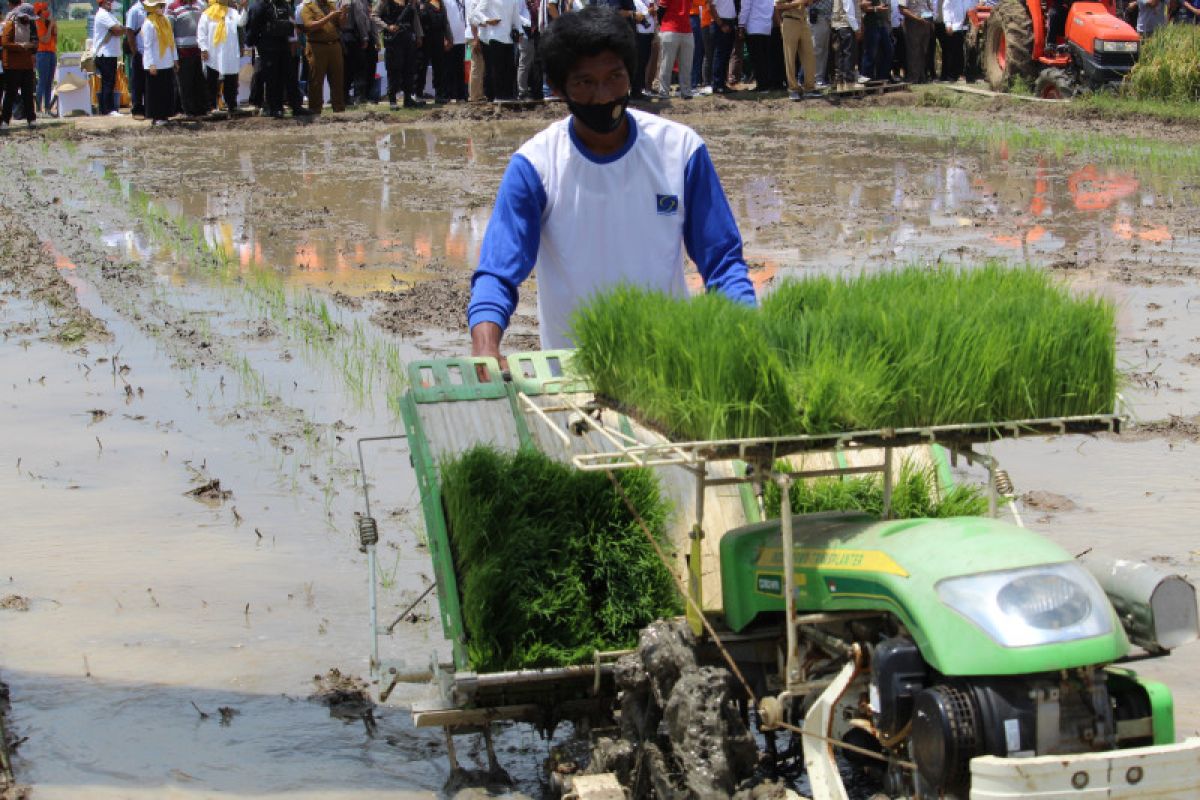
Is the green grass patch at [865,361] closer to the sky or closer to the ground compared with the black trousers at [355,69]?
closer to the ground

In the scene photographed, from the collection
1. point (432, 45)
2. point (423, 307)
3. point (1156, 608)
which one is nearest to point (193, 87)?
point (432, 45)

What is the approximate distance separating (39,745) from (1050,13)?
65.9 feet

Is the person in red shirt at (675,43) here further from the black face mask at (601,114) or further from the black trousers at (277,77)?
the black face mask at (601,114)

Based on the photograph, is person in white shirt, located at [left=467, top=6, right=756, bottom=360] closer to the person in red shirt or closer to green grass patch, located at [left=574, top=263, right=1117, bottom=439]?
green grass patch, located at [left=574, top=263, right=1117, bottom=439]

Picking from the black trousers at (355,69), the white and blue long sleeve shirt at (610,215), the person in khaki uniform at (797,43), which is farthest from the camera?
the black trousers at (355,69)

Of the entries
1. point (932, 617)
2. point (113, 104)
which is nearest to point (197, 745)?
point (932, 617)

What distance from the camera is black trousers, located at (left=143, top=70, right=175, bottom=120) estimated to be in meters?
22.5

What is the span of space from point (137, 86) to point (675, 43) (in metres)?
7.68

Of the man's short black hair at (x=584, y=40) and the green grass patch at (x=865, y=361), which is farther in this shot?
the man's short black hair at (x=584, y=40)

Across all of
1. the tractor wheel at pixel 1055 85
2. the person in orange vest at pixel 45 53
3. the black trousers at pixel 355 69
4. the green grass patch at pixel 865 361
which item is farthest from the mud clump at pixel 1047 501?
the person in orange vest at pixel 45 53

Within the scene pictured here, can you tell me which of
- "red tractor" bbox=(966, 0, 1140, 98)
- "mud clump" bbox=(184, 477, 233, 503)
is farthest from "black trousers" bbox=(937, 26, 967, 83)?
"mud clump" bbox=(184, 477, 233, 503)

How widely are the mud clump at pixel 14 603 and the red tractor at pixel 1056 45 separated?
17.5 m

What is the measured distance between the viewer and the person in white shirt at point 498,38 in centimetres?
2220

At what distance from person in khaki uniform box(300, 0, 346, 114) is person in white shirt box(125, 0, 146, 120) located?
221 centimetres
